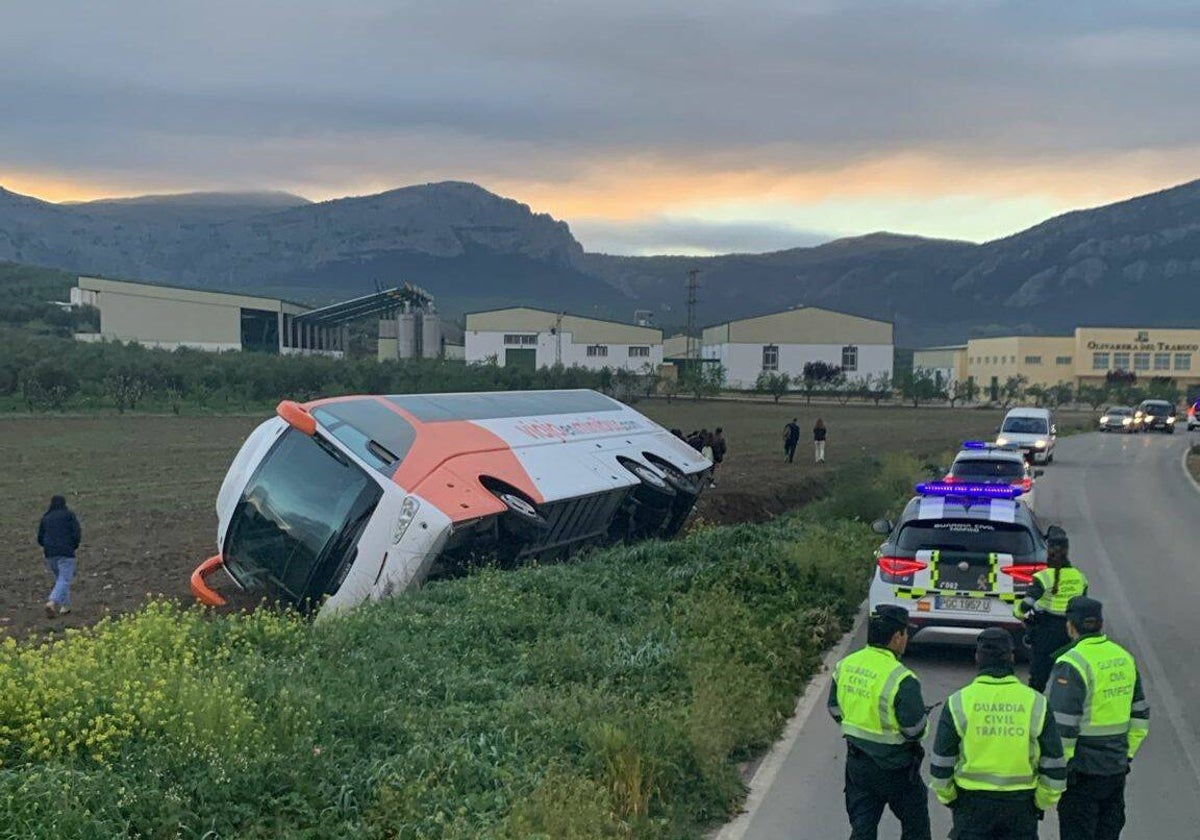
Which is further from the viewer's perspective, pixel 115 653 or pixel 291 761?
pixel 115 653

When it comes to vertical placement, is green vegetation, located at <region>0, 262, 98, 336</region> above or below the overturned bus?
above

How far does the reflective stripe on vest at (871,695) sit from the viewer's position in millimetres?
5797

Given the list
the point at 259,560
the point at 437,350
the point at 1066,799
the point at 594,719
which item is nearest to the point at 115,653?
the point at 594,719

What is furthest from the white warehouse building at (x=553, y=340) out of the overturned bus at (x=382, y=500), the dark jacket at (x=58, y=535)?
the dark jacket at (x=58, y=535)

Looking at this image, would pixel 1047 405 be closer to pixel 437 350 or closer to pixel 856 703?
pixel 437 350

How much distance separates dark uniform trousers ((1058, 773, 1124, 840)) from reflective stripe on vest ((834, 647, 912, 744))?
3.47 ft

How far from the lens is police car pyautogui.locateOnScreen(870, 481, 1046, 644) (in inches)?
422

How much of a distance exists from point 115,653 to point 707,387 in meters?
91.4

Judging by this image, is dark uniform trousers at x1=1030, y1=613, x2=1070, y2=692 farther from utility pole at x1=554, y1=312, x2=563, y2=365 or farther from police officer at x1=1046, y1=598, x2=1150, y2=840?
utility pole at x1=554, y1=312, x2=563, y2=365

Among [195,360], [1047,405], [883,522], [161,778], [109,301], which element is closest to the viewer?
[161,778]

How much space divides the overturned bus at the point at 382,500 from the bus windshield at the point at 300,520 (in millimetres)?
14

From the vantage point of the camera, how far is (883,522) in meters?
12.6

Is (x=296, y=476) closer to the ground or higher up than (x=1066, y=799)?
higher up

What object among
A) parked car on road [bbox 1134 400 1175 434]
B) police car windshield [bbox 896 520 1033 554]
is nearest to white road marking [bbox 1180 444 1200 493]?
parked car on road [bbox 1134 400 1175 434]
